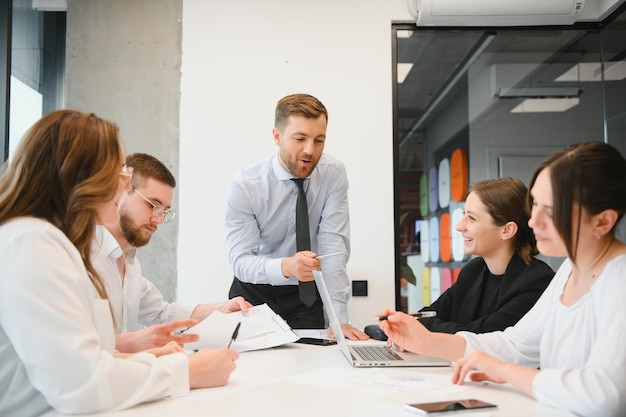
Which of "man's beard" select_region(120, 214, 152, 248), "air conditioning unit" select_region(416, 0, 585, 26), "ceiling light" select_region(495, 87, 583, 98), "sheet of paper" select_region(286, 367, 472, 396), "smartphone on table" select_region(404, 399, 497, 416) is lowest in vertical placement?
"sheet of paper" select_region(286, 367, 472, 396)

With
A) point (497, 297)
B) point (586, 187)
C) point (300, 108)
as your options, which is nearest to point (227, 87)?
point (300, 108)

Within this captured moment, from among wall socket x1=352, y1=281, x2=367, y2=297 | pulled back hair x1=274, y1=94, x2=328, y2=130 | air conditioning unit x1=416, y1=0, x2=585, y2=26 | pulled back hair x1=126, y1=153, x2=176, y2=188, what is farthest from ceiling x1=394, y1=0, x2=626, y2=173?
pulled back hair x1=126, y1=153, x2=176, y2=188

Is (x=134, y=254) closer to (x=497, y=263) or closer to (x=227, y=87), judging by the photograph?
(x=497, y=263)

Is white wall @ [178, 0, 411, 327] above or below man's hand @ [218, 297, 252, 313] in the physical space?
above

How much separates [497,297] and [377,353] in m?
0.61

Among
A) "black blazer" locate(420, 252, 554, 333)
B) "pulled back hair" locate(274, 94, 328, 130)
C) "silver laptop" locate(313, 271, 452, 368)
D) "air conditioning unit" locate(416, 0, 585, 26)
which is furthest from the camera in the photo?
"air conditioning unit" locate(416, 0, 585, 26)

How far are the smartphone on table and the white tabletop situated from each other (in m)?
0.02

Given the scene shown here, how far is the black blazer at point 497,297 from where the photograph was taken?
79.7 inches

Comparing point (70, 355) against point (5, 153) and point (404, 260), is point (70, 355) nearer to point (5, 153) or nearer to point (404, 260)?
point (5, 153)

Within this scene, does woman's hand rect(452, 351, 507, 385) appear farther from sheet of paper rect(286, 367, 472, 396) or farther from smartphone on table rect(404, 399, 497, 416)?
smartphone on table rect(404, 399, 497, 416)

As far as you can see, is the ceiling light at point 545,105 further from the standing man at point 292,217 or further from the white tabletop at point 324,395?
the white tabletop at point 324,395

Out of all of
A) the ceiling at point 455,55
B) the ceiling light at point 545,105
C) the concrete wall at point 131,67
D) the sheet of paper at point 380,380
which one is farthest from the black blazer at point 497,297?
the concrete wall at point 131,67

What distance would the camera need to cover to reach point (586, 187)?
54.1 inches

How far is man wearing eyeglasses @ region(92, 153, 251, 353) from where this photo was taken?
6.87 feet
